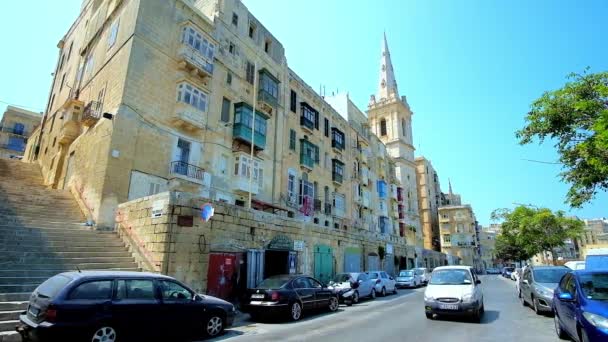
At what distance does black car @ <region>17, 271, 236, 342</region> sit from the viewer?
609 cm

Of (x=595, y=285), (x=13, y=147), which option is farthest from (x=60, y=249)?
(x=13, y=147)

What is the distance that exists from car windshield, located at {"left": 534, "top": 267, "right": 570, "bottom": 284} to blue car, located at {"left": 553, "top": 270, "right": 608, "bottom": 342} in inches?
187

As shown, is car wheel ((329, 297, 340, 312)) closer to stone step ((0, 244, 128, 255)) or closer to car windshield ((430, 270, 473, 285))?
car windshield ((430, 270, 473, 285))

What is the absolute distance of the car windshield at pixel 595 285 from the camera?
6.29 meters

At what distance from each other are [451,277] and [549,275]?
429cm

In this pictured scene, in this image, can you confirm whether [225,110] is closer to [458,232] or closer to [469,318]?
[469,318]

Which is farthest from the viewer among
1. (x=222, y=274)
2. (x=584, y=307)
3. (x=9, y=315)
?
(x=222, y=274)

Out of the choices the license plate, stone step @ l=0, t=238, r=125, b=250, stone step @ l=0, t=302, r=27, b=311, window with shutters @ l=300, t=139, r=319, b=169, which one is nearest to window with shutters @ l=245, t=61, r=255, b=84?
window with shutters @ l=300, t=139, r=319, b=169

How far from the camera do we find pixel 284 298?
1064 cm

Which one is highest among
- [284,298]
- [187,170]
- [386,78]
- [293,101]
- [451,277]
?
[386,78]

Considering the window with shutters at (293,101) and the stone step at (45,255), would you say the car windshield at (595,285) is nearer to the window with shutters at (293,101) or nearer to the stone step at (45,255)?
the stone step at (45,255)

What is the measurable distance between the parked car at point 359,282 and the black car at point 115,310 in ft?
29.9

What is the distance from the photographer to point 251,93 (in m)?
25.0

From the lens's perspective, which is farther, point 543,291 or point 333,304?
point 333,304
